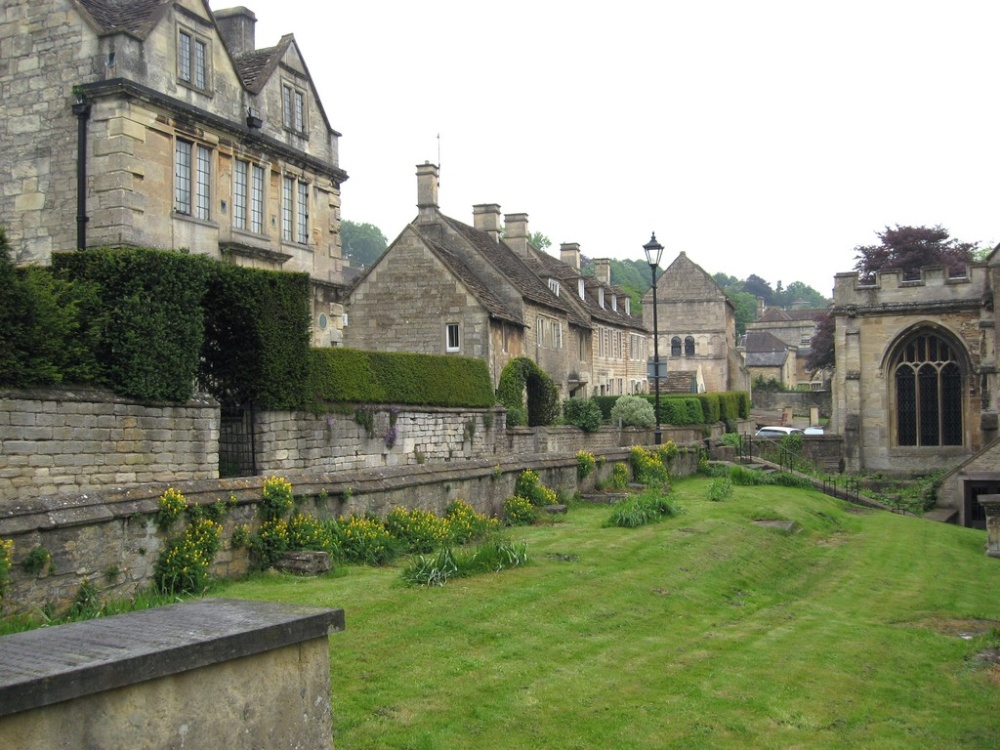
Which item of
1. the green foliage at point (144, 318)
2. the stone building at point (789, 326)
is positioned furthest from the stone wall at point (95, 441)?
the stone building at point (789, 326)

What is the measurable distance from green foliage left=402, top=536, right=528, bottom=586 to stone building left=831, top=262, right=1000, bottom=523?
1158 inches

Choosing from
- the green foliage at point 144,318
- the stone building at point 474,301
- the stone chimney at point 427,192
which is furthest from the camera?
the stone chimney at point 427,192

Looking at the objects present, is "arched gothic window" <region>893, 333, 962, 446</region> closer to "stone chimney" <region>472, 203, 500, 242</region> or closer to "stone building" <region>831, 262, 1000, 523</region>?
"stone building" <region>831, 262, 1000, 523</region>

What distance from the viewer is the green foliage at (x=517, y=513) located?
1883cm

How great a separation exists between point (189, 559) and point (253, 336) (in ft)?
20.6

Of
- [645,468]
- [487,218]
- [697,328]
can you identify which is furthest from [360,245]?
[645,468]

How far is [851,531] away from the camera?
23766 mm

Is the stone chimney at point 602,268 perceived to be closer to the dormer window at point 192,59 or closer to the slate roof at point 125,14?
the dormer window at point 192,59

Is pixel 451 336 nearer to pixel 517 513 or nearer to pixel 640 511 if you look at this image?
pixel 517 513

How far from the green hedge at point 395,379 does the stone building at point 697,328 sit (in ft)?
152

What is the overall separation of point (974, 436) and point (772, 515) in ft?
68.3

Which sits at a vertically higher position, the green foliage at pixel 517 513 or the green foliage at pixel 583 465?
the green foliage at pixel 583 465

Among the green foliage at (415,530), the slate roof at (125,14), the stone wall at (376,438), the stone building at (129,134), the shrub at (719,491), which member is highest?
the slate roof at (125,14)

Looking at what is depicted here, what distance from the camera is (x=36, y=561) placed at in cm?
965
